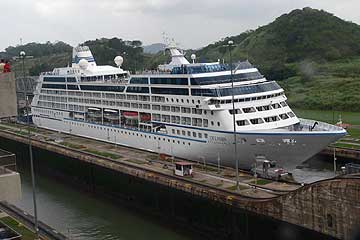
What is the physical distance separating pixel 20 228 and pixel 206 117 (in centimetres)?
1558

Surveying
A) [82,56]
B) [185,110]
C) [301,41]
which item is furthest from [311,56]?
[185,110]

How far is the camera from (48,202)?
39.2 m

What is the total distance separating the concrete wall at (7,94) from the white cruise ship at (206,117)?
1605cm

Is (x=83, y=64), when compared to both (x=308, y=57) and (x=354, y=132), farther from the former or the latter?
(x=308, y=57)

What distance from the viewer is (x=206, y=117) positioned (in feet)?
118

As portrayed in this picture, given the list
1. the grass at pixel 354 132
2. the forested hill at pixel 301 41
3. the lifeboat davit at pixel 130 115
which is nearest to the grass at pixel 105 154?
the lifeboat davit at pixel 130 115

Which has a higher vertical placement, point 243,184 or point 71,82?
point 71,82

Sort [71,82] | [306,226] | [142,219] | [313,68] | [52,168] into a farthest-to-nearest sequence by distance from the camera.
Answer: [313,68] → [71,82] → [52,168] → [142,219] → [306,226]

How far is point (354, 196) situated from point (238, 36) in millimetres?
150138

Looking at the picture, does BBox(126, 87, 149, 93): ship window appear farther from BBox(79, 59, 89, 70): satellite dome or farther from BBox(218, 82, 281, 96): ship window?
BBox(79, 59, 89, 70): satellite dome

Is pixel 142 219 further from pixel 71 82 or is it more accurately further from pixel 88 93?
pixel 71 82

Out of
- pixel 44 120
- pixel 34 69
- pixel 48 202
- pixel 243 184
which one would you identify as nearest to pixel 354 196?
pixel 243 184

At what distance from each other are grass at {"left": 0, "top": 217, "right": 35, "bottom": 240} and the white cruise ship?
12046 mm

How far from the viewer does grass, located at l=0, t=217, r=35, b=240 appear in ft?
78.8
